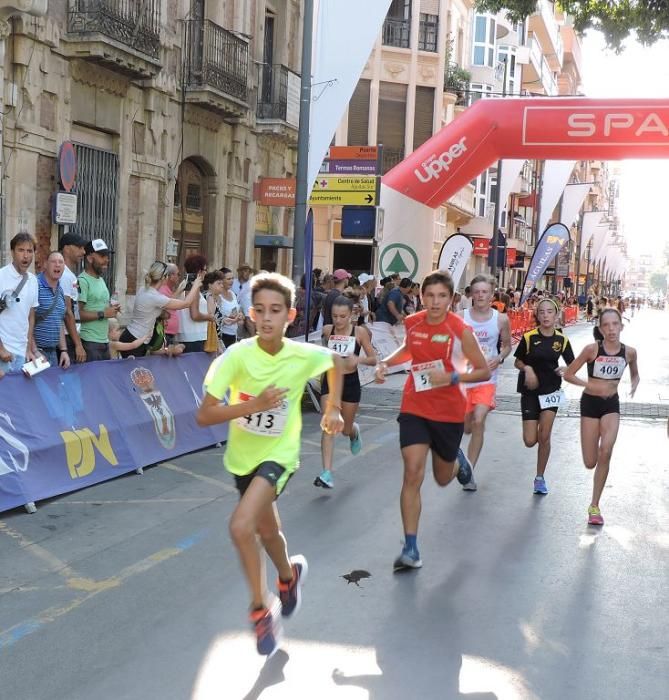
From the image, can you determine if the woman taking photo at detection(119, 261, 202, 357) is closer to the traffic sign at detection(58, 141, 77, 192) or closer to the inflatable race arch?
the traffic sign at detection(58, 141, 77, 192)

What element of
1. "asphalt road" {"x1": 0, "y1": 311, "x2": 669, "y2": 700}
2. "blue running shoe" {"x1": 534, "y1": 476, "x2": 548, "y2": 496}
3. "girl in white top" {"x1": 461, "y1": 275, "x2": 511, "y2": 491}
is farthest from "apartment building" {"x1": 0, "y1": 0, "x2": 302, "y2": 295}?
"blue running shoe" {"x1": 534, "y1": 476, "x2": 548, "y2": 496}

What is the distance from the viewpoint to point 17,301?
8336 mm

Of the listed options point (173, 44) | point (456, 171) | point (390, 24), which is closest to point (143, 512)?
point (456, 171)

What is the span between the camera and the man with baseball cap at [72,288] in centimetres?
931

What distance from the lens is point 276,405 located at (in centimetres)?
469

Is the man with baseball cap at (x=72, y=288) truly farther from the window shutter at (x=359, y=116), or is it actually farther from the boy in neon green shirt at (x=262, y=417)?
the window shutter at (x=359, y=116)

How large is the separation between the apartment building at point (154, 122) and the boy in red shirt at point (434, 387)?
8851mm

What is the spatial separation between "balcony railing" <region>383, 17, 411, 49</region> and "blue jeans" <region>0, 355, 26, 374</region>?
31024 millimetres

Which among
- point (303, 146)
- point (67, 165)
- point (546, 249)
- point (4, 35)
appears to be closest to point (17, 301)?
point (4, 35)

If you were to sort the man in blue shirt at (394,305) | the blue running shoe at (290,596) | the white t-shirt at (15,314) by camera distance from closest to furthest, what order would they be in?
the blue running shoe at (290,596)
the white t-shirt at (15,314)
the man in blue shirt at (394,305)

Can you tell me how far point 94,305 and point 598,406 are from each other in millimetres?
4771

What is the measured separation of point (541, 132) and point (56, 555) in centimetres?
1146

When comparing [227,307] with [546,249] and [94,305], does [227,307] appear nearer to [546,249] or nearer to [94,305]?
[94,305]

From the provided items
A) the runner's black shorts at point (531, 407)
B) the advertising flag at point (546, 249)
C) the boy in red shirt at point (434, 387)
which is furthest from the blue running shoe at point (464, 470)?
the advertising flag at point (546, 249)
